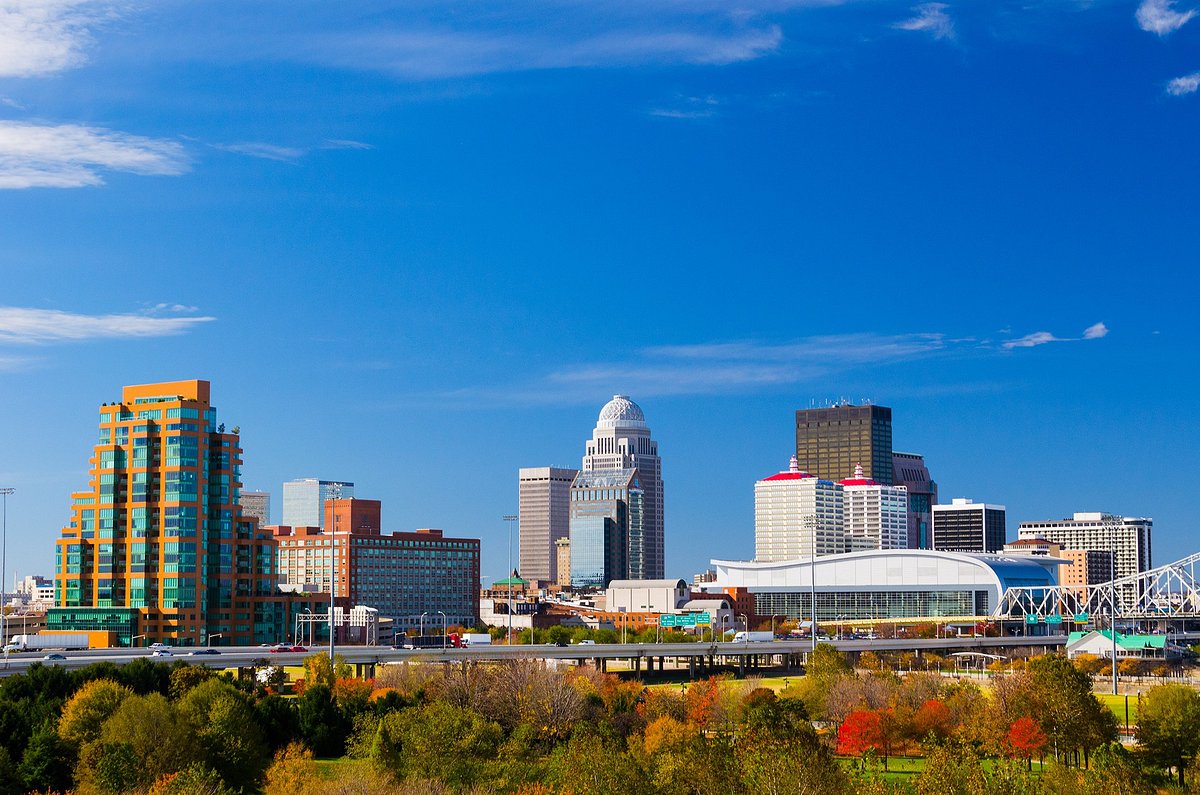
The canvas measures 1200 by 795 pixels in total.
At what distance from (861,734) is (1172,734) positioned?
21419 millimetres

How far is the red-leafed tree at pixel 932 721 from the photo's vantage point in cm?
11931

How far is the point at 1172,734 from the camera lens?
10281cm

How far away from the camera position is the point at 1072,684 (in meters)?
110

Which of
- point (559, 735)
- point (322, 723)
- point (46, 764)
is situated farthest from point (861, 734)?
point (46, 764)

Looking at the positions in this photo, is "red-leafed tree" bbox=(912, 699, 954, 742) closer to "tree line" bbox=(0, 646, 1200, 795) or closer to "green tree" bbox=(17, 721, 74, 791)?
"tree line" bbox=(0, 646, 1200, 795)

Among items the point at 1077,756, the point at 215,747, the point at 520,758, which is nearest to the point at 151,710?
the point at 215,747

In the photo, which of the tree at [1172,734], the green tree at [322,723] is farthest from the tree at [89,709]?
the tree at [1172,734]

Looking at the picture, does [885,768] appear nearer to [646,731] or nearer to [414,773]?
[646,731]

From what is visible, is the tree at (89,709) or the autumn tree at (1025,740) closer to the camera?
the tree at (89,709)

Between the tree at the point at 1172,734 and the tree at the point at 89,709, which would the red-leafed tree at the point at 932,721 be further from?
the tree at the point at 89,709

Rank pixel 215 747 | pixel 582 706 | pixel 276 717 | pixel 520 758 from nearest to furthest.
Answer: pixel 215 747 < pixel 520 758 < pixel 276 717 < pixel 582 706

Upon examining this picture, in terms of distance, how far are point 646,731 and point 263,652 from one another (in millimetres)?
62021

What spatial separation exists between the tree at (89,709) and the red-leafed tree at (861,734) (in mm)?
51076

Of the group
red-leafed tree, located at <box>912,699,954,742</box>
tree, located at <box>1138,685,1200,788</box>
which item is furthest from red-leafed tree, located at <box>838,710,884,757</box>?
tree, located at <box>1138,685,1200,788</box>
